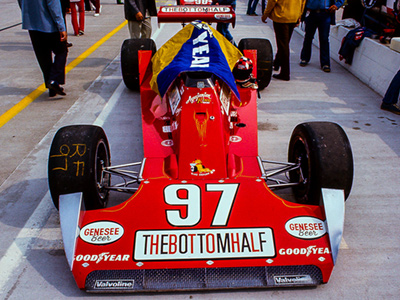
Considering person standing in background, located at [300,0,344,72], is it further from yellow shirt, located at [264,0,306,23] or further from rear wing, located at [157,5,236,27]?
rear wing, located at [157,5,236,27]

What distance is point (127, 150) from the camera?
487 cm

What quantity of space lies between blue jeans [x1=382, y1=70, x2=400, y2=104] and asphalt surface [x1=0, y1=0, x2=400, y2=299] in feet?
0.65

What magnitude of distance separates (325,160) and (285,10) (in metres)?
4.36

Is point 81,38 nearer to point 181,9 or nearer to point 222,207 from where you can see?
point 181,9

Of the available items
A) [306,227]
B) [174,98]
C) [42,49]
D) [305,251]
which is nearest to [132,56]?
[42,49]

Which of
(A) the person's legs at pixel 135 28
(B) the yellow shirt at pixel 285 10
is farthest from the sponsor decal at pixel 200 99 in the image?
(A) the person's legs at pixel 135 28

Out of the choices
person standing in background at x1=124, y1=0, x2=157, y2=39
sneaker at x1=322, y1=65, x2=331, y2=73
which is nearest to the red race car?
person standing in background at x1=124, y1=0, x2=157, y2=39

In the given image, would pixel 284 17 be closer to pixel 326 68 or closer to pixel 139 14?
pixel 326 68

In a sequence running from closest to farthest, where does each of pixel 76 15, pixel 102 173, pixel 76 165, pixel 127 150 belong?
pixel 76 165 < pixel 102 173 < pixel 127 150 < pixel 76 15

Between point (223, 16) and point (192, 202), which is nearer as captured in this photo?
point (192, 202)

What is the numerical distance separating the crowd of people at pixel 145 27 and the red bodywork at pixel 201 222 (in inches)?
128

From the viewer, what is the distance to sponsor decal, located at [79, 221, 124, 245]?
9.36 feet

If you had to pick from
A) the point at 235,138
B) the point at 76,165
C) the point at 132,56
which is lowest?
Result: the point at 235,138

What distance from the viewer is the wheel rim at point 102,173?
3472 mm
